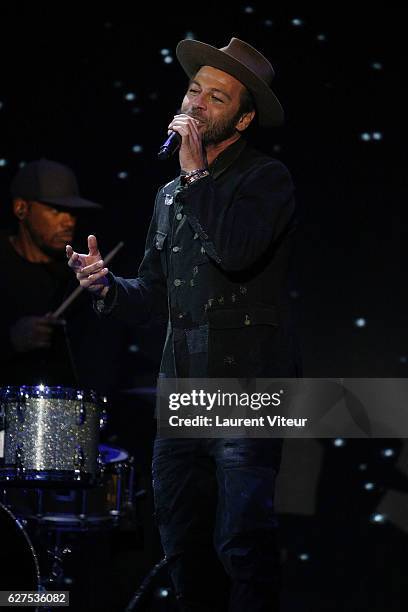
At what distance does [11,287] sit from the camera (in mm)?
4352

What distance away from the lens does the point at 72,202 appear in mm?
4305

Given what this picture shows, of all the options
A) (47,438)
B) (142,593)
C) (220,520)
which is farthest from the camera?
(142,593)

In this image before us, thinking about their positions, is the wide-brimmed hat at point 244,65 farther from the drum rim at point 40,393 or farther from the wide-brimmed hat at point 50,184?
the wide-brimmed hat at point 50,184

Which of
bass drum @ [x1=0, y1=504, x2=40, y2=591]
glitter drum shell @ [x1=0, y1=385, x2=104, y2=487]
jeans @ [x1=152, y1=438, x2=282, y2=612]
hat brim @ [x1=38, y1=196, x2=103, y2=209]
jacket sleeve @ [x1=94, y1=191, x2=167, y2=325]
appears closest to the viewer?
jeans @ [x1=152, y1=438, x2=282, y2=612]

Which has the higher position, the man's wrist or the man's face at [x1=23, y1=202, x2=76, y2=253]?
the man's face at [x1=23, y1=202, x2=76, y2=253]

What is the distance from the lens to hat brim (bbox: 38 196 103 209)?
4277mm

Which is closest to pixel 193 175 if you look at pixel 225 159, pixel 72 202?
pixel 225 159

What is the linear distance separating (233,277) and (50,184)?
1788 mm

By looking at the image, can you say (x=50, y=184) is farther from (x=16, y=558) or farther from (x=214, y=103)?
(x=16, y=558)

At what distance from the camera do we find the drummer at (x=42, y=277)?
4.13 m

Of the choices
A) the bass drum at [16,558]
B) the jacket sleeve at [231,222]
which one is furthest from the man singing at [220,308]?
the bass drum at [16,558]

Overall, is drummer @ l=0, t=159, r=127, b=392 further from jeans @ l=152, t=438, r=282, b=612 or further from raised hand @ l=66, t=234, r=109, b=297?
jeans @ l=152, t=438, r=282, b=612

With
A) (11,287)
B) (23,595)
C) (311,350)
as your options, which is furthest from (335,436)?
(23,595)

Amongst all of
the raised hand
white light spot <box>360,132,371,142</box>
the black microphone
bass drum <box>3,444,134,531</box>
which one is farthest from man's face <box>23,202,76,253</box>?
the black microphone
